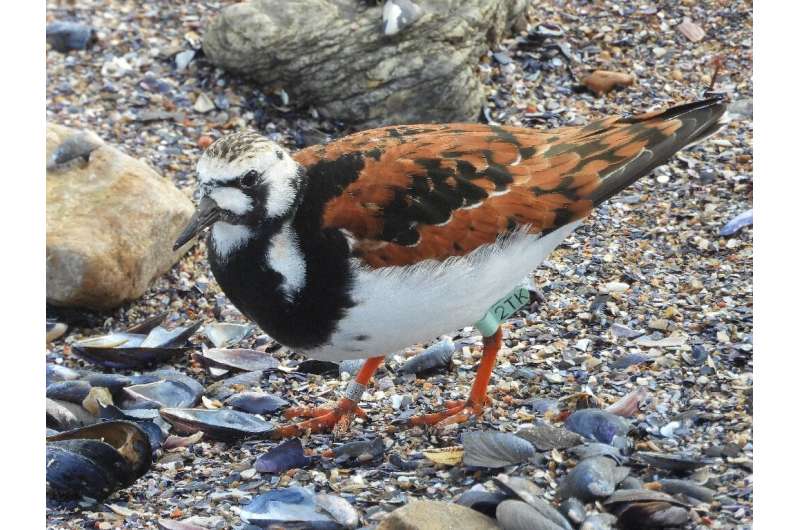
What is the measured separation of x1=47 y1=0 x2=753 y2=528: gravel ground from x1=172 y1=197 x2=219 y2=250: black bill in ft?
2.96

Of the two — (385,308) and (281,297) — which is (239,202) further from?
(385,308)

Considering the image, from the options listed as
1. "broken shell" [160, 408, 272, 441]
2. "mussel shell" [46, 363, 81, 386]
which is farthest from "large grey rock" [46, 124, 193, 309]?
"broken shell" [160, 408, 272, 441]

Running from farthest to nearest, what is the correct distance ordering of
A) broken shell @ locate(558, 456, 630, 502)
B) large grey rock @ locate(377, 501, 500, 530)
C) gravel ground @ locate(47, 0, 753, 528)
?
gravel ground @ locate(47, 0, 753, 528), broken shell @ locate(558, 456, 630, 502), large grey rock @ locate(377, 501, 500, 530)

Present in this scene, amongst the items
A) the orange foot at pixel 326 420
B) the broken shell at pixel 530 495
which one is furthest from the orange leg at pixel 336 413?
the broken shell at pixel 530 495

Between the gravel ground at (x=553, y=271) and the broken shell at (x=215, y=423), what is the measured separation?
6 cm

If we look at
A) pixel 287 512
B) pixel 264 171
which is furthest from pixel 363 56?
pixel 287 512

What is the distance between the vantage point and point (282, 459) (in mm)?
3920

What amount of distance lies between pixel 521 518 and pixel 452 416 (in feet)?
3.06

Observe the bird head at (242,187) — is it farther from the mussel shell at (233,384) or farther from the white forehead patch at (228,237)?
the mussel shell at (233,384)

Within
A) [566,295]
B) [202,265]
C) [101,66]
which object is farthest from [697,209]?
[101,66]

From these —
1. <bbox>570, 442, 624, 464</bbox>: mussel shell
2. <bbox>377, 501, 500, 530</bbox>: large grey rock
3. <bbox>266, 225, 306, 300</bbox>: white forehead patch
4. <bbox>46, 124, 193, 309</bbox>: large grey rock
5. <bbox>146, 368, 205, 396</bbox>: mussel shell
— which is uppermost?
<bbox>266, 225, 306, 300</bbox>: white forehead patch

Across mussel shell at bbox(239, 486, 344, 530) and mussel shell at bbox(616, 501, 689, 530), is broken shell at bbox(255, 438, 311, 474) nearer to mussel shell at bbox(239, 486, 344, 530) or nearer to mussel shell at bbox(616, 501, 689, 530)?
mussel shell at bbox(239, 486, 344, 530)

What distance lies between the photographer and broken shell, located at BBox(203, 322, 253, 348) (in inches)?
195

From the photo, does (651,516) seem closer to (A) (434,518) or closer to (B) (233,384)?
(A) (434,518)
